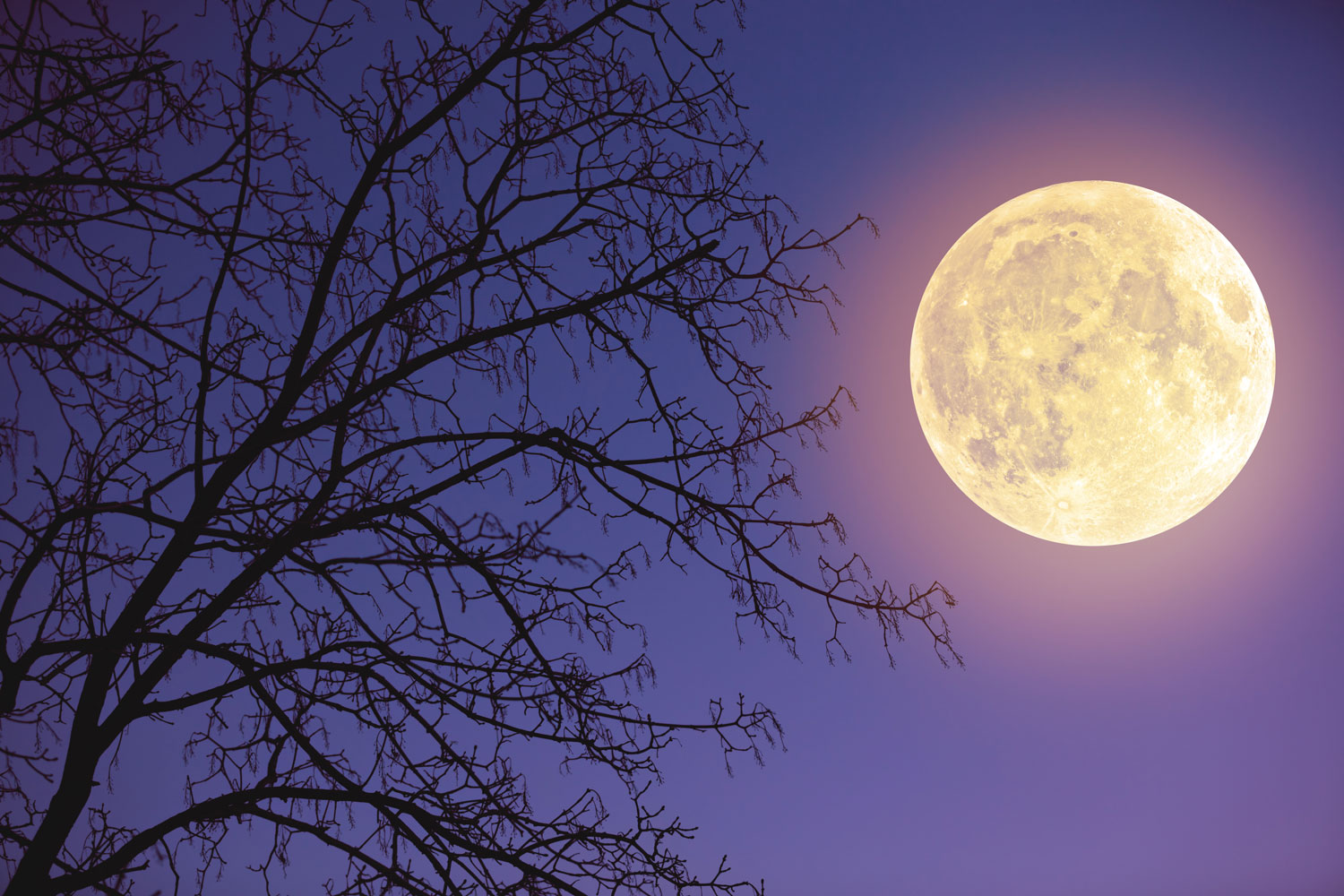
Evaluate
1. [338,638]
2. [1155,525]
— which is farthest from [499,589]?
[1155,525]

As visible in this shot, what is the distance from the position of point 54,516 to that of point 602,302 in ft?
6.63

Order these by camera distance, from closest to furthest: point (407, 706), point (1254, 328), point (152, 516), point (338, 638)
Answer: point (152, 516) → point (407, 706) → point (338, 638) → point (1254, 328)

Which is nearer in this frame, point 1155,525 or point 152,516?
point 152,516

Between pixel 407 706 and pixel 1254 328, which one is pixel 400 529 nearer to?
pixel 407 706

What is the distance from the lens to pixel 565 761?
3525 mm

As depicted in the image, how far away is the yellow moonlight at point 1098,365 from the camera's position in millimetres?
5961

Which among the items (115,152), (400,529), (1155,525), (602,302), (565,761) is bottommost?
(565,761)

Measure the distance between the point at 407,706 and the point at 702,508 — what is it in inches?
50.8

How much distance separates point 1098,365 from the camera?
234 inches

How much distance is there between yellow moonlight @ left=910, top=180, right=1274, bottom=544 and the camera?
235 inches

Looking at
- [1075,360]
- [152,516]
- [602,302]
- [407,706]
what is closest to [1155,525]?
[1075,360]

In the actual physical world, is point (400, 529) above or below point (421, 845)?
above

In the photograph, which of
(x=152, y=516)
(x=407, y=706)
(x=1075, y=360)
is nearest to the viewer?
(x=152, y=516)

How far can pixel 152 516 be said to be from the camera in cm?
313
